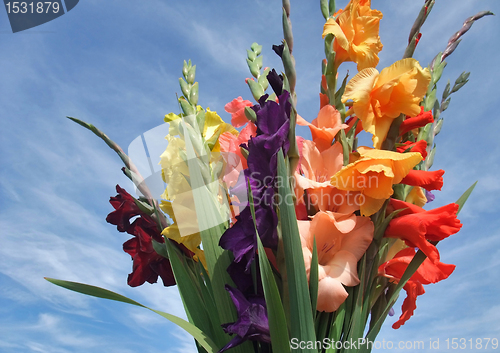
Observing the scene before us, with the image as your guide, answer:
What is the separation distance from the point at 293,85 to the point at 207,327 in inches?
21.1

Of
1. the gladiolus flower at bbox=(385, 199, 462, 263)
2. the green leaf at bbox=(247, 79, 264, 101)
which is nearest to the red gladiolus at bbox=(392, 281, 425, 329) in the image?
the gladiolus flower at bbox=(385, 199, 462, 263)

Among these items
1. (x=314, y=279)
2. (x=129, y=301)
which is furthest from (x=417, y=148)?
(x=129, y=301)

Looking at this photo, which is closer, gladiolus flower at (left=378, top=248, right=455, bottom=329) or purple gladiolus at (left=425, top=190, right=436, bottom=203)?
gladiolus flower at (left=378, top=248, right=455, bottom=329)

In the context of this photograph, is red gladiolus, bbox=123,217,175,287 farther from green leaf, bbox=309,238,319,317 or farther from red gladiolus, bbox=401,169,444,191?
red gladiolus, bbox=401,169,444,191

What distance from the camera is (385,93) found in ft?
2.53

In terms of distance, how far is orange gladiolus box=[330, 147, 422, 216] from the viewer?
0.70 m

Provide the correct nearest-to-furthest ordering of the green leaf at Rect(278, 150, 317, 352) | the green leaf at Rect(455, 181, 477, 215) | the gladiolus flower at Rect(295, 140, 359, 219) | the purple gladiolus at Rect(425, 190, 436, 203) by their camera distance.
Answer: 1. the green leaf at Rect(278, 150, 317, 352)
2. the gladiolus flower at Rect(295, 140, 359, 219)
3. the green leaf at Rect(455, 181, 477, 215)
4. the purple gladiolus at Rect(425, 190, 436, 203)

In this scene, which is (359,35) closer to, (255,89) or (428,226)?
(255,89)

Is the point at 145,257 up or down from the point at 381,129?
down

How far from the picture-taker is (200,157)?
77 centimetres

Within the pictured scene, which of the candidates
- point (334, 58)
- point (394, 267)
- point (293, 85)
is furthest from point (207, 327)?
point (334, 58)

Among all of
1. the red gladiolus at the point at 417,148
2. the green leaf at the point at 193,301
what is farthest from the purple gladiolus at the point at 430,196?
the green leaf at the point at 193,301

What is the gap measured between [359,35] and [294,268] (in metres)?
0.55

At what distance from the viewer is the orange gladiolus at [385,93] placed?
2.50 feet
